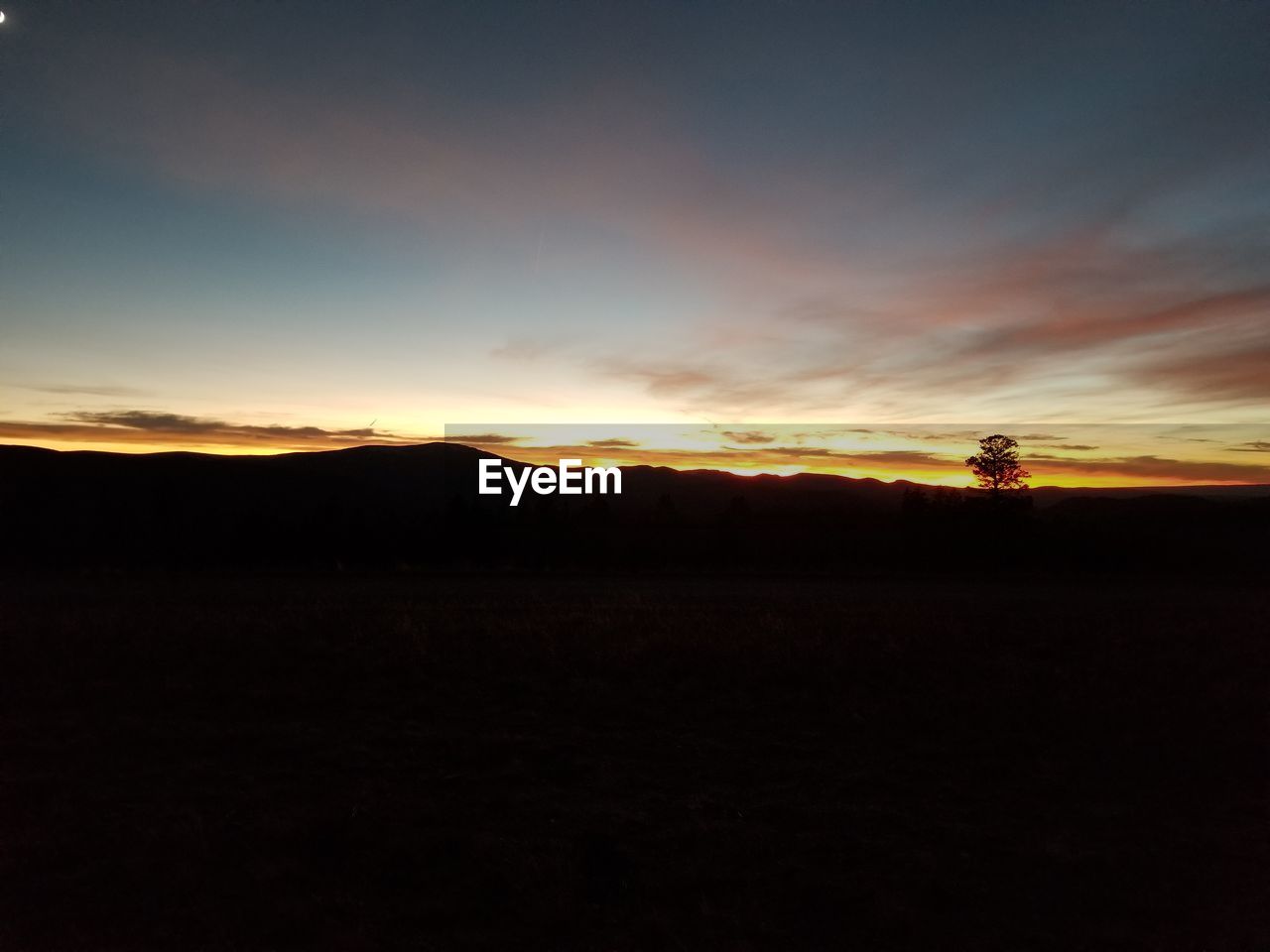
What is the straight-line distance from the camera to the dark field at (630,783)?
17.4 feet

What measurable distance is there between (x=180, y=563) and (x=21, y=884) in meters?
27.7

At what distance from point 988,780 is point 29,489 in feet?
340

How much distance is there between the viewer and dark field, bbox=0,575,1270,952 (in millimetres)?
5289

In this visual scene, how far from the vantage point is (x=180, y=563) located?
1169 inches

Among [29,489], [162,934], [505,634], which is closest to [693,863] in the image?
[162,934]

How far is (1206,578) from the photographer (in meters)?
27.6

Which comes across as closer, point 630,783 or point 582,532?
point 630,783

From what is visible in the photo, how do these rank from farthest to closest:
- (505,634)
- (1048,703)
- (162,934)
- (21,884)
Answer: (505,634) < (1048,703) < (21,884) < (162,934)

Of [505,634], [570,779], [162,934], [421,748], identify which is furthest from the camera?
[505,634]

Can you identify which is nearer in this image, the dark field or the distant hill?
the dark field

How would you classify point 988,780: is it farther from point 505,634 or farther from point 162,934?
point 505,634

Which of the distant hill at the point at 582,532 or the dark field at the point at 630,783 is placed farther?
the distant hill at the point at 582,532

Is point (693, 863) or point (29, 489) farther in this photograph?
point (29, 489)

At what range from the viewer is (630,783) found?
309 inches
